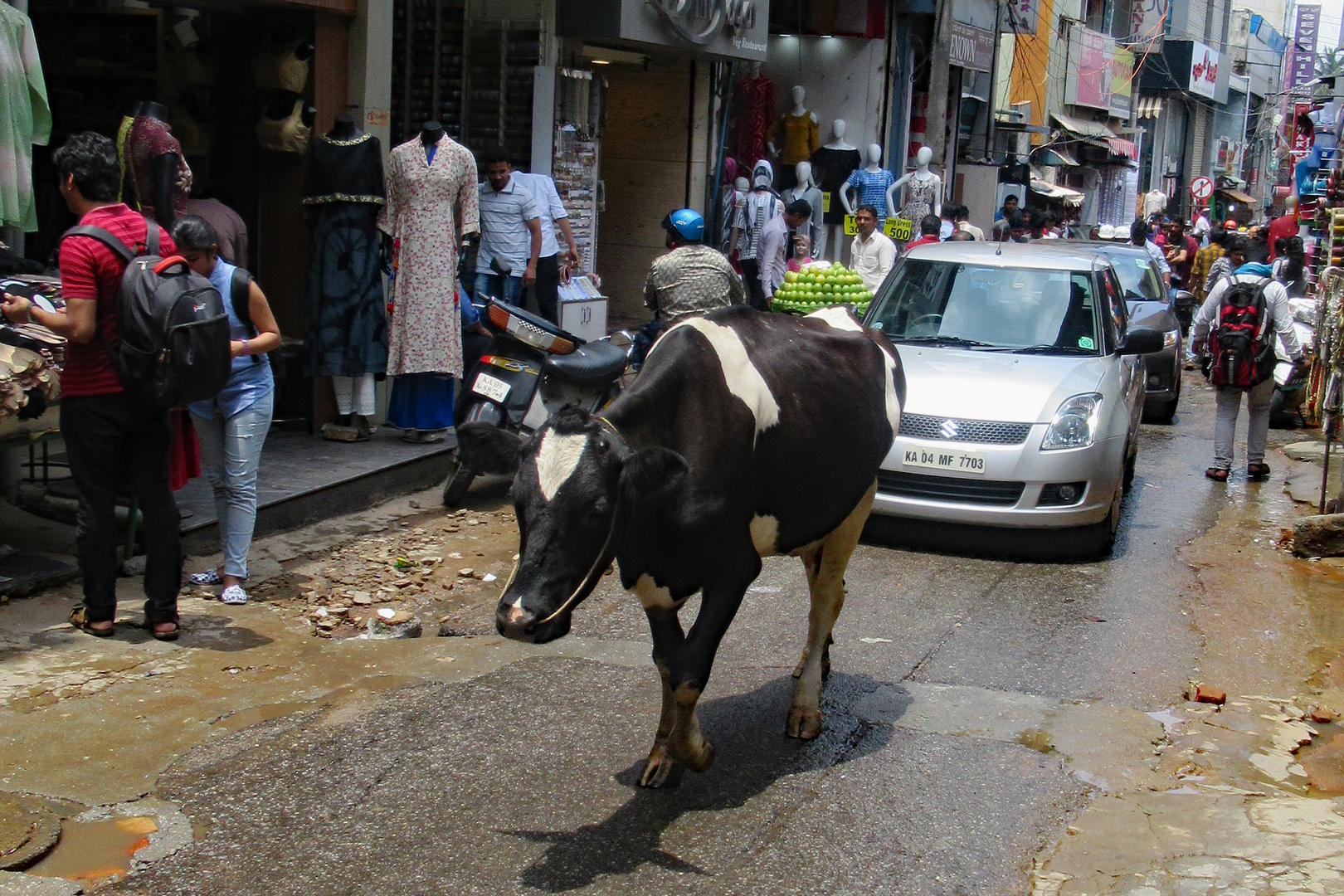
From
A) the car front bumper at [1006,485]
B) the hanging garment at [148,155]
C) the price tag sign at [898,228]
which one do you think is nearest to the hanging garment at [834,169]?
the price tag sign at [898,228]

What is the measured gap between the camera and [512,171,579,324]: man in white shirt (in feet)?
37.5

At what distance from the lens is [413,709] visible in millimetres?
5426

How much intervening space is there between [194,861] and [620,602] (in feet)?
10.3

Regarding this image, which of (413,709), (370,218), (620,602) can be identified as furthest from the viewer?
(370,218)

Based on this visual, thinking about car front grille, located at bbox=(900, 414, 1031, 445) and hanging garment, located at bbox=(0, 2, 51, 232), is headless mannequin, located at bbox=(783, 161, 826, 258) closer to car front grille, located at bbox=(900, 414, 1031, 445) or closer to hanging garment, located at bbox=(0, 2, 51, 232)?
car front grille, located at bbox=(900, 414, 1031, 445)

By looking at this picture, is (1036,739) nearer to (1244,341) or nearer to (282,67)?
(1244,341)

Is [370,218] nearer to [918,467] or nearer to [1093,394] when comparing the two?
[918,467]

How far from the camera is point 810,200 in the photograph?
18.6 m

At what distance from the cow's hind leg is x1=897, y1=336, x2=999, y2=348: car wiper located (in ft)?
12.1

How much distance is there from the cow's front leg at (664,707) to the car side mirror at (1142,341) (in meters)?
5.10

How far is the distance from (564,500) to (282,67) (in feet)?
21.3

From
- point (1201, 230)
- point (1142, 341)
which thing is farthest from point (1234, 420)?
point (1201, 230)

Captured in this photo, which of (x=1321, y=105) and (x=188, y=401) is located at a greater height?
(x=1321, y=105)

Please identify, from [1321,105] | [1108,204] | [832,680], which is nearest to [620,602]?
[832,680]
